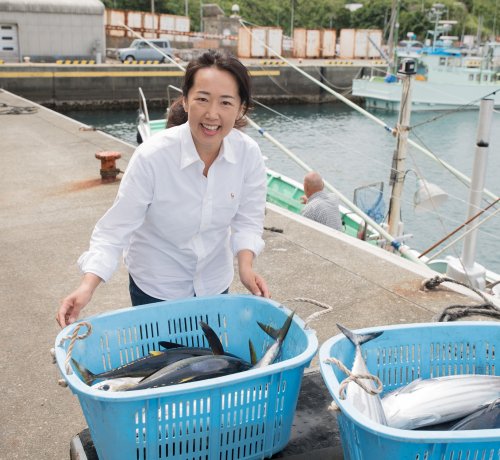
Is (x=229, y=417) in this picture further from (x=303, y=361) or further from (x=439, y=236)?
(x=439, y=236)

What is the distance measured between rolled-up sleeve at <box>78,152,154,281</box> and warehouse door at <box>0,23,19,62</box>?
31.9 metres

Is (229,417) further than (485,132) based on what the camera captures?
No

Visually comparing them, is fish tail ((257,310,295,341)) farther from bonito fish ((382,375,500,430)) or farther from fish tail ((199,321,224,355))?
bonito fish ((382,375,500,430))

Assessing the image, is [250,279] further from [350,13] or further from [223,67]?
[350,13]

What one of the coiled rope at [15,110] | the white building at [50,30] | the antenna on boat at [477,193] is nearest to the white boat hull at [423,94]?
the white building at [50,30]

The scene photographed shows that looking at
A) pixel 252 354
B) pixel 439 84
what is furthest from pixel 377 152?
pixel 252 354

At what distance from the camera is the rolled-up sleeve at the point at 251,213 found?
254cm

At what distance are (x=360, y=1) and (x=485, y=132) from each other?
2846 inches

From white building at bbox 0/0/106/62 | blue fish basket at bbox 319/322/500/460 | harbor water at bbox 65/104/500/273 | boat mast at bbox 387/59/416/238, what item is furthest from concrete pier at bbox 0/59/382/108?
blue fish basket at bbox 319/322/500/460

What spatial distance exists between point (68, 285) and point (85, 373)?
280cm

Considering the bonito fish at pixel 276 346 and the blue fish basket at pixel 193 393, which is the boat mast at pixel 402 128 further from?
the bonito fish at pixel 276 346

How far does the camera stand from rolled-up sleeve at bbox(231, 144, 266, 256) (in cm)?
254

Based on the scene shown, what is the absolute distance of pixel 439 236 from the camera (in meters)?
13.0

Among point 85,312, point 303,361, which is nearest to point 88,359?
point 303,361
